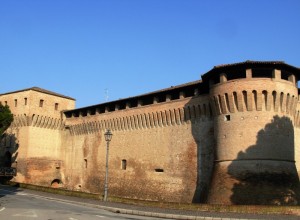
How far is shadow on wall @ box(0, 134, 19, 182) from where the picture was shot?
36281 mm

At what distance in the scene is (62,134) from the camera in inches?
1510

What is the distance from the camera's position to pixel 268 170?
2036 centimetres

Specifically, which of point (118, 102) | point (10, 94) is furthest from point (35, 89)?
point (118, 102)

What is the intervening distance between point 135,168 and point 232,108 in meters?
10.7

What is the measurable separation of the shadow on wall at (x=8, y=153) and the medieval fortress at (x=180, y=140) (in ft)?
0.33

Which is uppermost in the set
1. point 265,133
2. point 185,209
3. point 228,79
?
point 228,79

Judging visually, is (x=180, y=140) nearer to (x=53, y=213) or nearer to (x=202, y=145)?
(x=202, y=145)

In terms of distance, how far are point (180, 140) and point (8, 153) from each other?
67.4 ft

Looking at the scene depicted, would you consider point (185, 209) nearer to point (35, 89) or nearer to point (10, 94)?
point (35, 89)

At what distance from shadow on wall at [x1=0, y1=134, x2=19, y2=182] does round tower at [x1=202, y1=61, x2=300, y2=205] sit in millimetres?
22225

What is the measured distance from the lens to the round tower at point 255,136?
20.1 m

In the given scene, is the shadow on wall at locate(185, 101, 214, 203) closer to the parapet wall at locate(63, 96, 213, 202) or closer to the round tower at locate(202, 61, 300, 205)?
the parapet wall at locate(63, 96, 213, 202)

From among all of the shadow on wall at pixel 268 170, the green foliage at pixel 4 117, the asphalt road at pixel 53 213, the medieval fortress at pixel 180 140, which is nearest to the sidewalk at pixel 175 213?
the asphalt road at pixel 53 213

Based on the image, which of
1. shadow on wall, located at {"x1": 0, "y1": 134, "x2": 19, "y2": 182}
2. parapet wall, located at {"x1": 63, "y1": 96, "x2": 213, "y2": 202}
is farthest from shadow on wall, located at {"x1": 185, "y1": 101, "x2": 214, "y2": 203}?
shadow on wall, located at {"x1": 0, "y1": 134, "x2": 19, "y2": 182}
